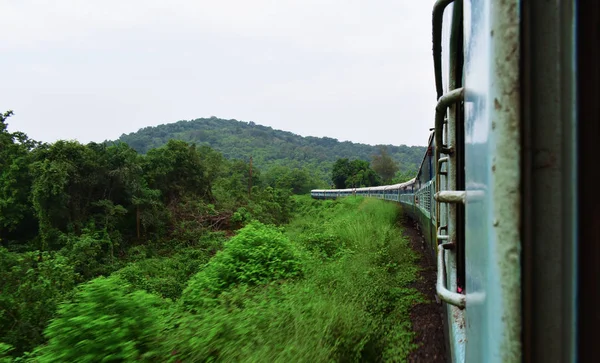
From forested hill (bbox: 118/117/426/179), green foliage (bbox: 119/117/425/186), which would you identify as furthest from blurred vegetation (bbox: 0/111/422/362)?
forested hill (bbox: 118/117/426/179)

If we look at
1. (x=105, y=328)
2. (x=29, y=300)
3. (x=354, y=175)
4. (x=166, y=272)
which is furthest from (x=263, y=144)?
(x=105, y=328)

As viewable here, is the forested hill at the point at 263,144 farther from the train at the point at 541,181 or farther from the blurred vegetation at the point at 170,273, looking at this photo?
the train at the point at 541,181

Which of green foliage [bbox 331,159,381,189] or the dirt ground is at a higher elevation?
green foliage [bbox 331,159,381,189]

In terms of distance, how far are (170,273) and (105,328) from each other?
11.0 meters

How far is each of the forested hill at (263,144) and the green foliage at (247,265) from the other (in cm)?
6016

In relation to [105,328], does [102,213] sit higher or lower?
lower

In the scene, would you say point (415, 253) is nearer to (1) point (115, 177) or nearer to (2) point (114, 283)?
(2) point (114, 283)

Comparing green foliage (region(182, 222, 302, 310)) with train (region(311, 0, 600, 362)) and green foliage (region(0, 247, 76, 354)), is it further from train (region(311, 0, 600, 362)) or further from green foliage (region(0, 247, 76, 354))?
train (region(311, 0, 600, 362))

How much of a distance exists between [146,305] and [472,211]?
309cm

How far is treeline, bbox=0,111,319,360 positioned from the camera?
10852 mm

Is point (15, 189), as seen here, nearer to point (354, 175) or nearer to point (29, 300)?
point (29, 300)

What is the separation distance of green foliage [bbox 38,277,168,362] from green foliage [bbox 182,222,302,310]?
1.98 m

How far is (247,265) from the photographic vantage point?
588cm
